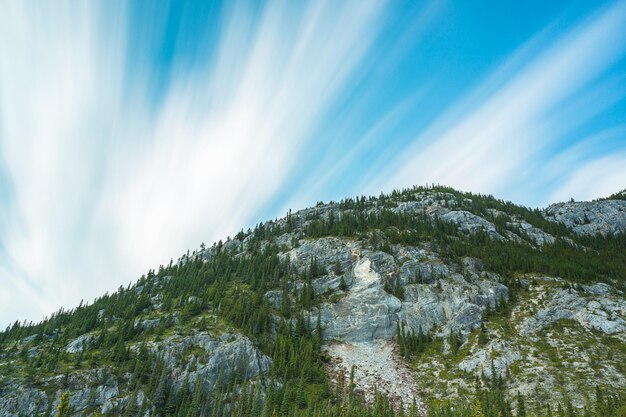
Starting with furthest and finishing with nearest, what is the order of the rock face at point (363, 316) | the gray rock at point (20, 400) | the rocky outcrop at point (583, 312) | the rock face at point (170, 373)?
the rock face at point (363, 316) < the rocky outcrop at point (583, 312) < the rock face at point (170, 373) < the gray rock at point (20, 400)

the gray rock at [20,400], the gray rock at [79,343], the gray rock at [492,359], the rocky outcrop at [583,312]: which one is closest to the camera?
the gray rock at [20,400]

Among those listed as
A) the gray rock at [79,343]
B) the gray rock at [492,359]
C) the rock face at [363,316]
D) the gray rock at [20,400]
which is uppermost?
the rock face at [363,316]

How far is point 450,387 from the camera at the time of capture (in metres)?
134

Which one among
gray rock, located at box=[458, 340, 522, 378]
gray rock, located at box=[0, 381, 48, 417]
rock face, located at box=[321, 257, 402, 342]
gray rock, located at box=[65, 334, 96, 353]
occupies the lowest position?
gray rock, located at box=[0, 381, 48, 417]

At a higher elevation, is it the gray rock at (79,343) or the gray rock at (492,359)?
the gray rock at (79,343)

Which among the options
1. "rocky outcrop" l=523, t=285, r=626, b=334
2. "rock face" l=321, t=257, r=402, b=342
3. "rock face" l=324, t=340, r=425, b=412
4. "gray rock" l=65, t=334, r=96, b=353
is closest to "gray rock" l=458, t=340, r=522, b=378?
"rocky outcrop" l=523, t=285, r=626, b=334

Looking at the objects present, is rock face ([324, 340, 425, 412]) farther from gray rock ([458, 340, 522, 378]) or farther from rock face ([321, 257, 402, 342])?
gray rock ([458, 340, 522, 378])

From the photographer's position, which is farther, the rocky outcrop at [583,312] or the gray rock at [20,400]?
the rocky outcrop at [583,312]

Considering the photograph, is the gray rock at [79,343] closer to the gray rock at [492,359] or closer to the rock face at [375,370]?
the rock face at [375,370]

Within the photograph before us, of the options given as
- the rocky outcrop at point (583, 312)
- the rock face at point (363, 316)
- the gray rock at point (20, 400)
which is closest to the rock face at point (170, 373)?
the gray rock at point (20, 400)

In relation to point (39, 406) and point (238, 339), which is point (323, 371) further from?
point (39, 406)

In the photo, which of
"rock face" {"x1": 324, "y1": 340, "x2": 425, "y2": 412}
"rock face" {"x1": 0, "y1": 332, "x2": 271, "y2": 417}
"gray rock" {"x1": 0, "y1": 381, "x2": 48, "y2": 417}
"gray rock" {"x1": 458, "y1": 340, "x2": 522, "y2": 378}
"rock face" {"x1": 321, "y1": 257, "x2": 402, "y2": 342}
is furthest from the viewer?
"rock face" {"x1": 321, "y1": 257, "x2": 402, "y2": 342}

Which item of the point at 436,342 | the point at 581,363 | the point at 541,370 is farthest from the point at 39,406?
the point at 581,363

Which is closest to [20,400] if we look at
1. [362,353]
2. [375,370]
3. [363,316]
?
[375,370]
